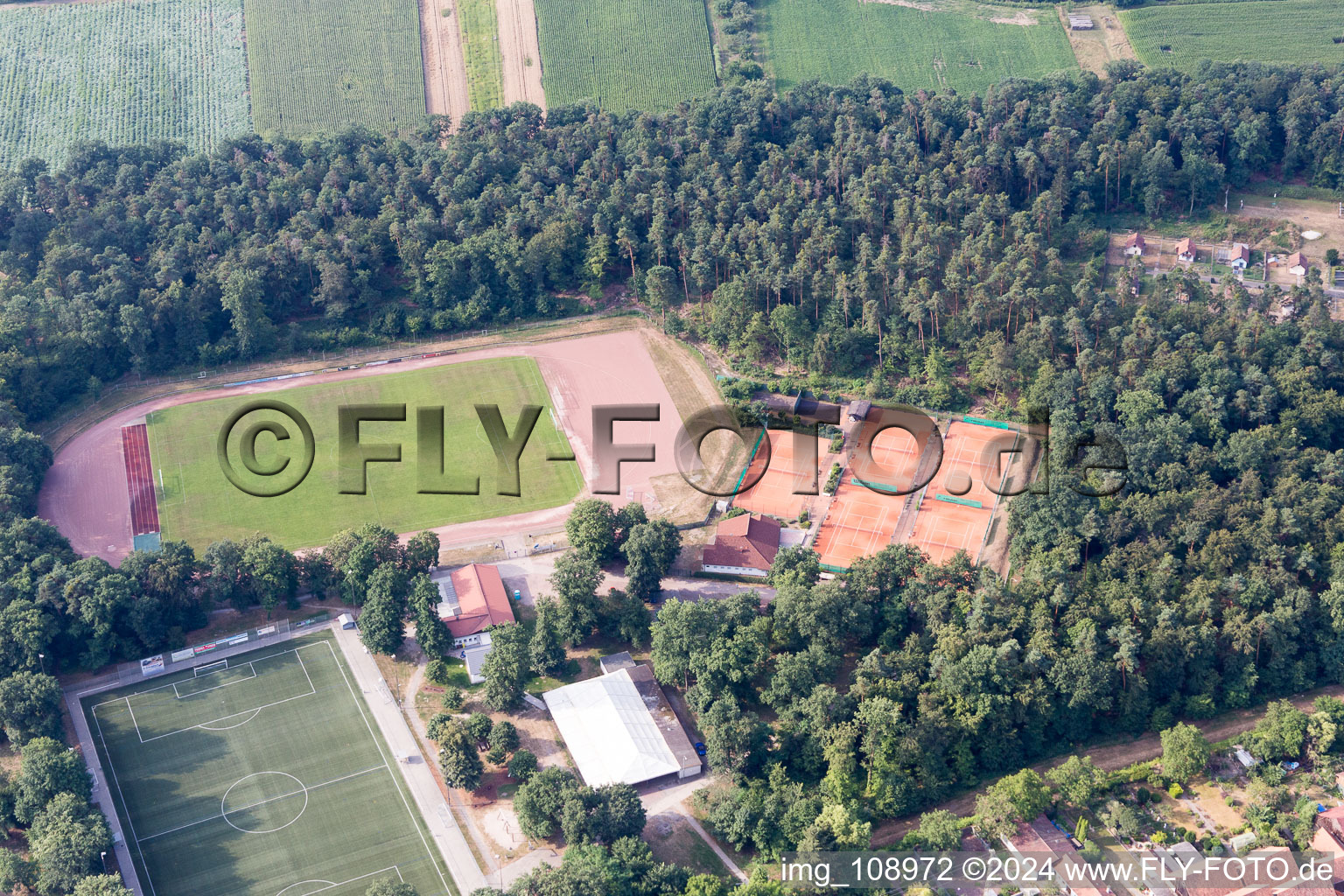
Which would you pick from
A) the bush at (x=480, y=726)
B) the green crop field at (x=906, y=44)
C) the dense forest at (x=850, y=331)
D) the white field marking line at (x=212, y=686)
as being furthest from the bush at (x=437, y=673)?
the green crop field at (x=906, y=44)

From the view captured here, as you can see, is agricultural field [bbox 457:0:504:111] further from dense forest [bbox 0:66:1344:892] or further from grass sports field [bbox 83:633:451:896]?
grass sports field [bbox 83:633:451:896]

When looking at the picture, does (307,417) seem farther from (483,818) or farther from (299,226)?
(483,818)

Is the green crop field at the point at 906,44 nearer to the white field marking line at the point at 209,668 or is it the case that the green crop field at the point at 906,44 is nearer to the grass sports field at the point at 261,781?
the white field marking line at the point at 209,668

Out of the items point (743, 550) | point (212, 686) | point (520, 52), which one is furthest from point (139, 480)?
point (520, 52)

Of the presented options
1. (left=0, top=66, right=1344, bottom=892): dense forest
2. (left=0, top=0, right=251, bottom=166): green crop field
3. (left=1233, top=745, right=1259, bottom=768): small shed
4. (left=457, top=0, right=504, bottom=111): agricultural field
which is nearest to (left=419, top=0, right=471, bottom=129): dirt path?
(left=457, top=0, right=504, bottom=111): agricultural field

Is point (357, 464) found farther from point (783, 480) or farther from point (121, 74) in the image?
point (121, 74)

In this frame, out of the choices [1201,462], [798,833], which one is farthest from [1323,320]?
[798,833]
